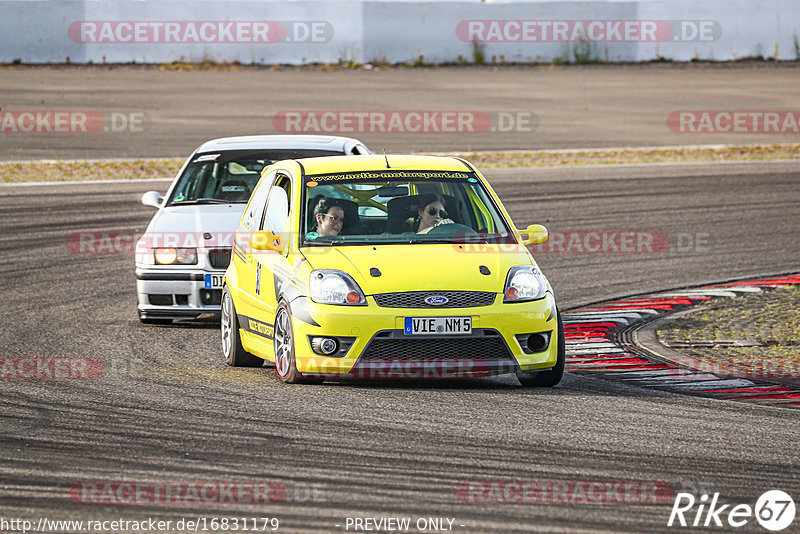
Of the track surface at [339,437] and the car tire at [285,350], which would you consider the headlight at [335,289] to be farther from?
the track surface at [339,437]

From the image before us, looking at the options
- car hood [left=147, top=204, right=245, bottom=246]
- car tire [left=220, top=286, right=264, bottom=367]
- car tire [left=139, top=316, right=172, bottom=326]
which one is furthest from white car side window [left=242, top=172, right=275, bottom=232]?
car tire [left=139, top=316, right=172, bottom=326]

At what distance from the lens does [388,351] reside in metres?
8.24

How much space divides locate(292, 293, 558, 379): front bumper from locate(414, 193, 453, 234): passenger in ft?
3.51

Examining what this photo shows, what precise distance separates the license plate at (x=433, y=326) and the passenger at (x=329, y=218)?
1.19m

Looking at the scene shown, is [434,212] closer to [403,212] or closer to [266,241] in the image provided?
[403,212]

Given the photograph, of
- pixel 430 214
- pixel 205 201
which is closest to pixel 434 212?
pixel 430 214

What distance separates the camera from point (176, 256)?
37.2 feet

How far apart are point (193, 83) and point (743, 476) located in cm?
3486

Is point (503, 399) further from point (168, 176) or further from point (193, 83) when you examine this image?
point (193, 83)

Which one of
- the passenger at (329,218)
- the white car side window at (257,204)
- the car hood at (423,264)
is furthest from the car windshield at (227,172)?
the car hood at (423,264)

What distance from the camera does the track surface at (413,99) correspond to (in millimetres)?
29375

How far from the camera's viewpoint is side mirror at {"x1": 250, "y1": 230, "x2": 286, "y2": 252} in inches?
357

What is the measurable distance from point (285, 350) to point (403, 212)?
4.44 ft

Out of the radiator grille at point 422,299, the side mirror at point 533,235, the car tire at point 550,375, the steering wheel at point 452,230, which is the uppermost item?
the steering wheel at point 452,230
